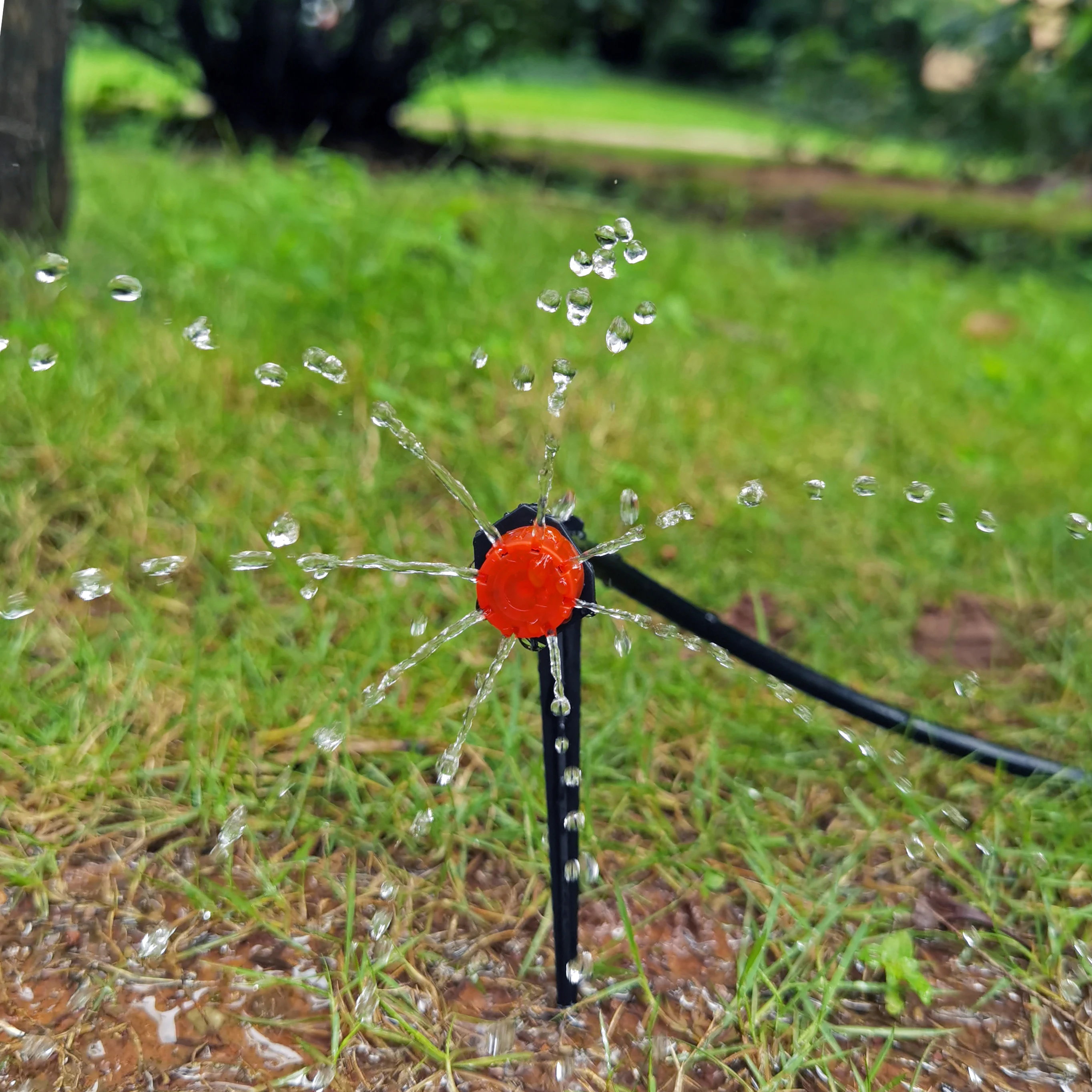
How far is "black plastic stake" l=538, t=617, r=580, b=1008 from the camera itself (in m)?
0.85

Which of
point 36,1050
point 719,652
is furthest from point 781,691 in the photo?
point 36,1050

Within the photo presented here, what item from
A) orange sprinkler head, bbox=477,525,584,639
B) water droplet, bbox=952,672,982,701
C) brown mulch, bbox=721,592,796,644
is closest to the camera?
orange sprinkler head, bbox=477,525,584,639

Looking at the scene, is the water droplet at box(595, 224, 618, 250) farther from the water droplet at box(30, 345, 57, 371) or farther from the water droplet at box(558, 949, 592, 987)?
the water droplet at box(30, 345, 57, 371)

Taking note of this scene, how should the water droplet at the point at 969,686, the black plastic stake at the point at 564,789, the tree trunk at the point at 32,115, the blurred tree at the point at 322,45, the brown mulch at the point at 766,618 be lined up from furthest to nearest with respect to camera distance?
the blurred tree at the point at 322,45
the tree trunk at the point at 32,115
the brown mulch at the point at 766,618
the water droplet at the point at 969,686
the black plastic stake at the point at 564,789

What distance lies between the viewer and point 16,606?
4.58 feet

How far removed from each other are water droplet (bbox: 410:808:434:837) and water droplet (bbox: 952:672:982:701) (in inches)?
33.4

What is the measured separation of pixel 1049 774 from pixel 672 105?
10.9 meters

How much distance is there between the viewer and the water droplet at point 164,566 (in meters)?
1.37

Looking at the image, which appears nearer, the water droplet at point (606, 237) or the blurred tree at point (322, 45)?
the water droplet at point (606, 237)

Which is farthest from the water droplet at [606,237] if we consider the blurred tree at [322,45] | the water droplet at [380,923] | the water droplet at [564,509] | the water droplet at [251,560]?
the blurred tree at [322,45]

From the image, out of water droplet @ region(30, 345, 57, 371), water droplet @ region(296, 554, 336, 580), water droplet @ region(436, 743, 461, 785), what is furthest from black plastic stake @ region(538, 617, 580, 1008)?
water droplet @ region(30, 345, 57, 371)

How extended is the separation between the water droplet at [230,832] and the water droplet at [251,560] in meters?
0.30

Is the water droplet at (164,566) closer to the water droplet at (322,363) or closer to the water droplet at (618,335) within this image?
the water droplet at (322,363)

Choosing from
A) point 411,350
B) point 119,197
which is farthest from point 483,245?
point 119,197
